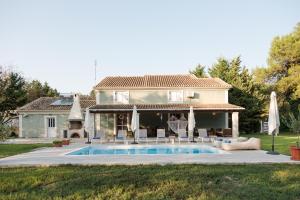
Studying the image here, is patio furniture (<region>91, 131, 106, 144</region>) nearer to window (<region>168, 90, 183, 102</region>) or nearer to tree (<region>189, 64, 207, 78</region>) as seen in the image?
window (<region>168, 90, 183, 102</region>)

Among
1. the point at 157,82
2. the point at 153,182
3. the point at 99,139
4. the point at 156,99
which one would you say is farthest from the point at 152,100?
the point at 153,182

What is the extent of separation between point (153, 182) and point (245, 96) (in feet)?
92.9

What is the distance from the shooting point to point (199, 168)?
9.79 m

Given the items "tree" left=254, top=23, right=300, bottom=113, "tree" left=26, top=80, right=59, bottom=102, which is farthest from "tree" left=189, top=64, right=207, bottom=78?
"tree" left=26, top=80, right=59, bottom=102

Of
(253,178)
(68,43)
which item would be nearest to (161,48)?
(68,43)

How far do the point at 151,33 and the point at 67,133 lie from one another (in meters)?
11.9

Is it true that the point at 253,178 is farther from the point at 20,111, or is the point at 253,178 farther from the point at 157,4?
the point at 20,111

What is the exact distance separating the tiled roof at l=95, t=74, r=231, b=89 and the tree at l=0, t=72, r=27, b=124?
42.6ft

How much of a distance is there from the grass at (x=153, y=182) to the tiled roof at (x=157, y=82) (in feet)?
60.3

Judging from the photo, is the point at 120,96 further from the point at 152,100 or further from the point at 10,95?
the point at 10,95

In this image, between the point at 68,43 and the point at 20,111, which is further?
the point at 20,111

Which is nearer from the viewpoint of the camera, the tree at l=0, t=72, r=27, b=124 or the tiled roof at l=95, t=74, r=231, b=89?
the tiled roof at l=95, t=74, r=231, b=89

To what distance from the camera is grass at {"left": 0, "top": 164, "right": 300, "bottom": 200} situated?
7.38 metres

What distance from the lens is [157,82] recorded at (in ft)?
97.1
